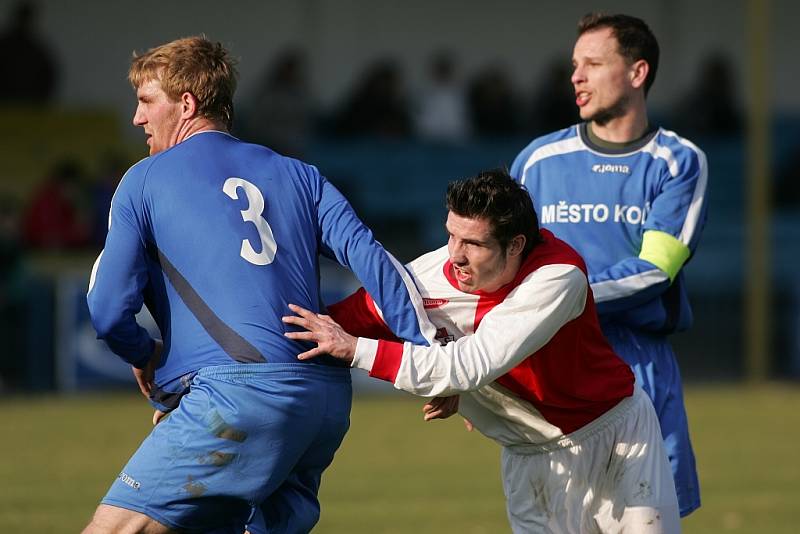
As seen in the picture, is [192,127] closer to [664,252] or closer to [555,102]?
[664,252]

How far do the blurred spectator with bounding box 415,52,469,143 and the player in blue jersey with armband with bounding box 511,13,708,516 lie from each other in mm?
13575

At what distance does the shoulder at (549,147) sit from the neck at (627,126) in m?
0.12

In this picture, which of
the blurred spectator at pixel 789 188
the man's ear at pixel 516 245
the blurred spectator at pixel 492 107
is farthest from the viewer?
the blurred spectator at pixel 789 188

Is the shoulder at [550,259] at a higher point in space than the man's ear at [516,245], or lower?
lower

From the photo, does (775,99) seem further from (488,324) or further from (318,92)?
(488,324)

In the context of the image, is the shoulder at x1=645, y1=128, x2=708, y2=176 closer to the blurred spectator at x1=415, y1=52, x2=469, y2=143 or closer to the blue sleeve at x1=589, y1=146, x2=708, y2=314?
the blue sleeve at x1=589, y1=146, x2=708, y2=314

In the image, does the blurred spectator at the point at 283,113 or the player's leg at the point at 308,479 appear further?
the blurred spectator at the point at 283,113

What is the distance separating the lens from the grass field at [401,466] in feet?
28.4

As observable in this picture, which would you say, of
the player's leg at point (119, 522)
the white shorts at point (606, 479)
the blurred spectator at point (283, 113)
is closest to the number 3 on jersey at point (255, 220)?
the player's leg at point (119, 522)

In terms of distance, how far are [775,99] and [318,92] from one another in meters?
→ 7.40

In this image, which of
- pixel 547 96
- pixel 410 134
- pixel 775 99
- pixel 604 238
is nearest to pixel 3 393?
pixel 410 134

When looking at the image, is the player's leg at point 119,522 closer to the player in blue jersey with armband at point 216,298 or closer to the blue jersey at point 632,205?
the player in blue jersey with armband at point 216,298

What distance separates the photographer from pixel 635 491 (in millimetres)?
4957

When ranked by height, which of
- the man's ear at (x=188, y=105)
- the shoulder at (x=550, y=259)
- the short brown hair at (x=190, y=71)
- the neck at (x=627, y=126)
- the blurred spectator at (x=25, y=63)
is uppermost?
the short brown hair at (x=190, y=71)
